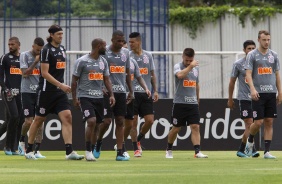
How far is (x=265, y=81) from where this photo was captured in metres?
19.7

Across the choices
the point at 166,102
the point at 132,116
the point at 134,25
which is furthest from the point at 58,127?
the point at 134,25

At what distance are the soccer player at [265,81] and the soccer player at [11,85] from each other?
5152 mm

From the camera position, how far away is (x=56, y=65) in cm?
1892

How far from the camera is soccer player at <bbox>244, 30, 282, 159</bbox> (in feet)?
64.5

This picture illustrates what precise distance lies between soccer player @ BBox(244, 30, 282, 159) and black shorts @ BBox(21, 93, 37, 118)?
14.4 feet

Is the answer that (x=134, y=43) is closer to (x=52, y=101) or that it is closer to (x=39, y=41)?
(x=39, y=41)

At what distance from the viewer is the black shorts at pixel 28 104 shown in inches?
845

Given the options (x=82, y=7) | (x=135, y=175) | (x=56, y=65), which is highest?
(x=82, y=7)

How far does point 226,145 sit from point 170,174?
1092cm

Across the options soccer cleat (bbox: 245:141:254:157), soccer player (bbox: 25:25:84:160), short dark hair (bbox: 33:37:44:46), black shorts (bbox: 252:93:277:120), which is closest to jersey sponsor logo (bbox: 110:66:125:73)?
soccer player (bbox: 25:25:84:160)

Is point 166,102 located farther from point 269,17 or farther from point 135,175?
point 269,17

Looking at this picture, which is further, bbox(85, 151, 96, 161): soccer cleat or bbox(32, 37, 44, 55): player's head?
bbox(32, 37, 44, 55): player's head

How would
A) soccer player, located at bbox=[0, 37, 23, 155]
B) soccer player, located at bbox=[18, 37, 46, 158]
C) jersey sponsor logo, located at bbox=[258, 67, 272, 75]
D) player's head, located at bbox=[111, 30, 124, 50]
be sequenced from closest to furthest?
player's head, located at bbox=[111, 30, 124, 50] < jersey sponsor logo, located at bbox=[258, 67, 272, 75] < soccer player, located at bbox=[18, 37, 46, 158] < soccer player, located at bbox=[0, 37, 23, 155]

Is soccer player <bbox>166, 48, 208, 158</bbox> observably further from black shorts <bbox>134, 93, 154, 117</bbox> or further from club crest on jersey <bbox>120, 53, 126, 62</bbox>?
club crest on jersey <bbox>120, 53, 126, 62</bbox>
